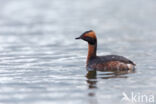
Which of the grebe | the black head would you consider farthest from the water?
the black head

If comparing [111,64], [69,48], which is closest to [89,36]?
[111,64]

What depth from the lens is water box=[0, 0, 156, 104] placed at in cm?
1477

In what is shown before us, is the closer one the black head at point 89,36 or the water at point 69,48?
the water at point 69,48

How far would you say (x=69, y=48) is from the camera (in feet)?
79.9

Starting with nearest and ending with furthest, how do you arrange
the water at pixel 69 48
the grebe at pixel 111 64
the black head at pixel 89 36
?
the water at pixel 69 48, the grebe at pixel 111 64, the black head at pixel 89 36

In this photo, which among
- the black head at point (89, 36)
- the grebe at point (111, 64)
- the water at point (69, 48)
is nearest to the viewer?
the water at point (69, 48)

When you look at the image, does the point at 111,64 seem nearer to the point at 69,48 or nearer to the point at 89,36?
the point at 89,36

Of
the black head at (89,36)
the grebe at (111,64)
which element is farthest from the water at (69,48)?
the black head at (89,36)

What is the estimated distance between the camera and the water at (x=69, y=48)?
1477 cm

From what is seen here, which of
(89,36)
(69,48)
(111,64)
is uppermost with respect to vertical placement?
(89,36)

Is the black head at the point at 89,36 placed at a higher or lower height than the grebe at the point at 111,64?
higher

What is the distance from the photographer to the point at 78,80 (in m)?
16.4

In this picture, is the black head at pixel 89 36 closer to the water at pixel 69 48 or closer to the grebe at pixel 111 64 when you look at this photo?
the grebe at pixel 111 64

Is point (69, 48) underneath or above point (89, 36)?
underneath
